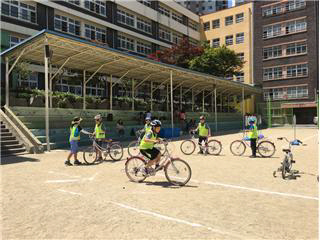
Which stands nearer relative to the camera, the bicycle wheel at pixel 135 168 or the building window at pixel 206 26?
the bicycle wheel at pixel 135 168

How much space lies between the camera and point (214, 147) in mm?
14688

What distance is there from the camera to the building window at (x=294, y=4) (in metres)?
50.0

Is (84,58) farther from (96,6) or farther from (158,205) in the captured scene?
(96,6)

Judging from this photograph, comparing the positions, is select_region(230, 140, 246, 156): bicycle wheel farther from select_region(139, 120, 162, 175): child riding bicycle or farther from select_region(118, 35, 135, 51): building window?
select_region(118, 35, 135, 51): building window

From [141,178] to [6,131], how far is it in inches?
451

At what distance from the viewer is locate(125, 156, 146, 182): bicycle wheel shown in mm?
8516

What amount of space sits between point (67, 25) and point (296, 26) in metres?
36.6

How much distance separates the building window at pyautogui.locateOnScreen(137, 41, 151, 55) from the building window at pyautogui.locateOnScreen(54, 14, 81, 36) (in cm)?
1127

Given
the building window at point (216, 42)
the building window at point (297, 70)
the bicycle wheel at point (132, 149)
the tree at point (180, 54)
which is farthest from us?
the building window at point (216, 42)

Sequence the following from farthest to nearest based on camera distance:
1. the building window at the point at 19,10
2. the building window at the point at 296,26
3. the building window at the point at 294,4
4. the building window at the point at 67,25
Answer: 1. the building window at the point at 294,4
2. the building window at the point at 296,26
3. the building window at the point at 67,25
4. the building window at the point at 19,10

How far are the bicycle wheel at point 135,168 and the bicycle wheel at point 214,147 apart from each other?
21.8 feet

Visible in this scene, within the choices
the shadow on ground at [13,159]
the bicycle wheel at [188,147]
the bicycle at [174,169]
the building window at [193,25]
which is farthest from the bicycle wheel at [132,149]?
the building window at [193,25]

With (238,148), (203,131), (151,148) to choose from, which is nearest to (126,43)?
(203,131)

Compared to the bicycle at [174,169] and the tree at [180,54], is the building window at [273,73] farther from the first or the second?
the bicycle at [174,169]
